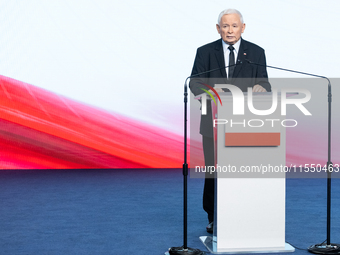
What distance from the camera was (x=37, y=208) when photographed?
4023mm

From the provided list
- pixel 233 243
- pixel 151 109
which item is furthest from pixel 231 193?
pixel 151 109

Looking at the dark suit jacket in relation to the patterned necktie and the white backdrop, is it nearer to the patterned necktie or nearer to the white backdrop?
the patterned necktie

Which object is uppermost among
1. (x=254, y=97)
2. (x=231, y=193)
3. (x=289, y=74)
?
(x=289, y=74)

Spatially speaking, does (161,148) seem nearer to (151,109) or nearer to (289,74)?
(151,109)

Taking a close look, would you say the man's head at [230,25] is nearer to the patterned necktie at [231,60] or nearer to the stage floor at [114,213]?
the patterned necktie at [231,60]

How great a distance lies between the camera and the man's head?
9.30 ft

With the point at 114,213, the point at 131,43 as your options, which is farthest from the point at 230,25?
the point at 131,43

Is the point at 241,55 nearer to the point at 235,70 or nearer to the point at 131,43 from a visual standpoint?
the point at 235,70

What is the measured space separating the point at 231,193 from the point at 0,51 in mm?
4933

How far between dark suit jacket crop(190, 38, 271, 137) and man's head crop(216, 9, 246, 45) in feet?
0.38

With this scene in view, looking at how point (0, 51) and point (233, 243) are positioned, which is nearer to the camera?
point (233, 243)

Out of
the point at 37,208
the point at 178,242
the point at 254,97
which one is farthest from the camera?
the point at 37,208

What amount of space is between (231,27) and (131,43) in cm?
385

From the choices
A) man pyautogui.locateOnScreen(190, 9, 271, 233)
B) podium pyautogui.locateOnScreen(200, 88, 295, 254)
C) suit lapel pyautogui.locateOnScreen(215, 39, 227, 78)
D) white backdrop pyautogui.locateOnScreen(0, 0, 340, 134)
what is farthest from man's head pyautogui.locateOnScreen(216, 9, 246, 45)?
white backdrop pyautogui.locateOnScreen(0, 0, 340, 134)
